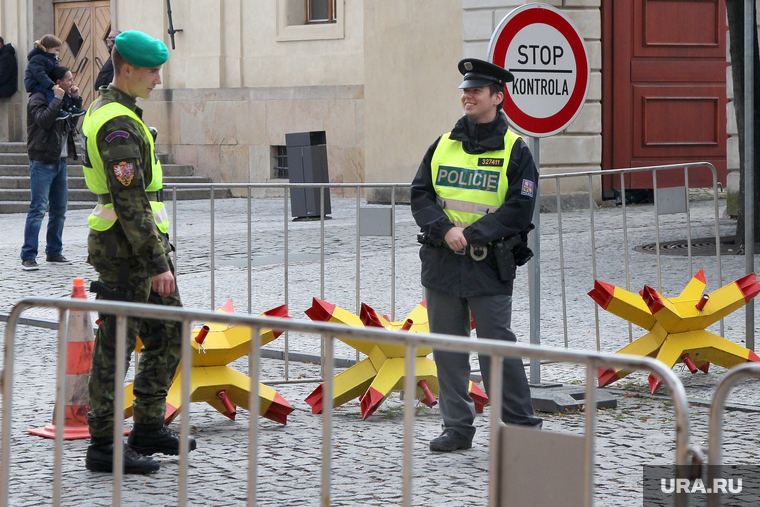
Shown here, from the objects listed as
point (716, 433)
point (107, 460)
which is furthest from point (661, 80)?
point (716, 433)

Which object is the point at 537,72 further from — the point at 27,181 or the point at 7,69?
the point at 7,69

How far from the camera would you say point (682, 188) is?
22.6 feet

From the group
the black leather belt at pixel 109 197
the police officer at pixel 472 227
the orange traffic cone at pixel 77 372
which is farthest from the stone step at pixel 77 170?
the police officer at pixel 472 227

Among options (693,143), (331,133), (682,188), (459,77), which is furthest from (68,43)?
(682,188)

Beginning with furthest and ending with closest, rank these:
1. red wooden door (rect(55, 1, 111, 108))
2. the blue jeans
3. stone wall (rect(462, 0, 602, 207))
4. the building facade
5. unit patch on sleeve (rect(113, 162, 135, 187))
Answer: red wooden door (rect(55, 1, 111, 108)) → the building facade → stone wall (rect(462, 0, 602, 207)) → the blue jeans → unit patch on sleeve (rect(113, 162, 135, 187))

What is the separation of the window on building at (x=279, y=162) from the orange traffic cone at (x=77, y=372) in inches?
578

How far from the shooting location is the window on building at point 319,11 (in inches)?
774

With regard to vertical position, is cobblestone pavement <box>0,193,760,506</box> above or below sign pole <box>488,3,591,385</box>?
below

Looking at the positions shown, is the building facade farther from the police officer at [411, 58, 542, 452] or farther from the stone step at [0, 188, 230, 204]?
the police officer at [411, 58, 542, 452]

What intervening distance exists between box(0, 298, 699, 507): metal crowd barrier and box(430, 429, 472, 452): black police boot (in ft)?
6.46

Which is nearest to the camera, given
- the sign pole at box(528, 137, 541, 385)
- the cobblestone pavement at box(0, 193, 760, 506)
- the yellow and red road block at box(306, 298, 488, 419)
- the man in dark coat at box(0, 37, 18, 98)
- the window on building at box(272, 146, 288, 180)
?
the cobblestone pavement at box(0, 193, 760, 506)

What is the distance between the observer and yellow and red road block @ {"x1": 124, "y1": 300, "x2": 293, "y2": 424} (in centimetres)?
548

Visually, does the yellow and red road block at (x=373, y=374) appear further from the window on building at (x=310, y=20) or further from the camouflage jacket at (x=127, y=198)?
the window on building at (x=310, y=20)

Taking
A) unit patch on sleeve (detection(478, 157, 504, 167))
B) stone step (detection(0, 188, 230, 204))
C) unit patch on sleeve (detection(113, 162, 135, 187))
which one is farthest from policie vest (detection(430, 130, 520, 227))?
stone step (detection(0, 188, 230, 204))
